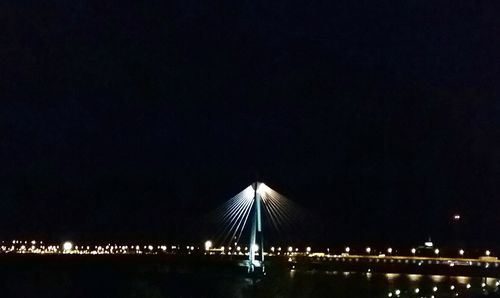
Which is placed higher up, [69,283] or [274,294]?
[69,283]

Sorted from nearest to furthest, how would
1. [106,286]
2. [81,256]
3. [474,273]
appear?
1. [106,286]
2. [474,273]
3. [81,256]

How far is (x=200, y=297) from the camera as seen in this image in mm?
41219

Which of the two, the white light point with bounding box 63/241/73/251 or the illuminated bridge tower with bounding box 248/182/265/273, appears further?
the white light point with bounding box 63/241/73/251

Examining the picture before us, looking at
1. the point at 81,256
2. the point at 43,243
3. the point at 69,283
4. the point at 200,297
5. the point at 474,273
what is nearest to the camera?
the point at 200,297

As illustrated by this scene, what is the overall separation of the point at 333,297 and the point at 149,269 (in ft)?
178

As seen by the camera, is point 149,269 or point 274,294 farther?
point 149,269

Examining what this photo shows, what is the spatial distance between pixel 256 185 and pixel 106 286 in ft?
110

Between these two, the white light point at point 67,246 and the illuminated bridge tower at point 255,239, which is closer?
the illuminated bridge tower at point 255,239

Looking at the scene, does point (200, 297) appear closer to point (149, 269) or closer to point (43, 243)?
point (149, 269)

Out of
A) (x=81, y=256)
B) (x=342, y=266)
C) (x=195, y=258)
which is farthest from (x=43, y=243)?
(x=342, y=266)

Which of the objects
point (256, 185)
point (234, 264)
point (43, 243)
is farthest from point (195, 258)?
point (43, 243)

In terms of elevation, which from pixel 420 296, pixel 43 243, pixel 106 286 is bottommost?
pixel 420 296

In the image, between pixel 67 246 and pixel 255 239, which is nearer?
pixel 255 239

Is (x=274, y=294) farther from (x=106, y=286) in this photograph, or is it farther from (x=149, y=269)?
(x=149, y=269)
